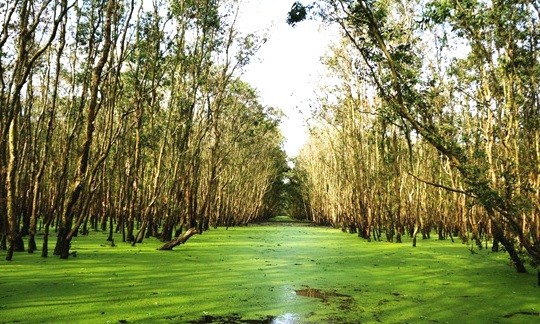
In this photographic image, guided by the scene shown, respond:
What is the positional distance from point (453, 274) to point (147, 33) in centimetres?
1153

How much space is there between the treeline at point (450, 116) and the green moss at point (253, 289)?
1.22 metres

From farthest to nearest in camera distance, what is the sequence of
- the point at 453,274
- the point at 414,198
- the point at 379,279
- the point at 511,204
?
1. the point at 414,198
2. the point at 453,274
3. the point at 379,279
4. the point at 511,204

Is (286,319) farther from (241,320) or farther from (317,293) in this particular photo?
(317,293)

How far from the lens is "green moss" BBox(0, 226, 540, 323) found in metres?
5.27

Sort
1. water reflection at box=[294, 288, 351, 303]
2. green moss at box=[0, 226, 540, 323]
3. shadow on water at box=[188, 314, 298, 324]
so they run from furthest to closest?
water reflection at box=[294, 288, 351, 303] < green moss at box=[0, 226, 540, 323] < shadow on water at box=[188, 314, 298, 324]

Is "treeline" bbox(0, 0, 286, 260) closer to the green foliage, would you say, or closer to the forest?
the forest

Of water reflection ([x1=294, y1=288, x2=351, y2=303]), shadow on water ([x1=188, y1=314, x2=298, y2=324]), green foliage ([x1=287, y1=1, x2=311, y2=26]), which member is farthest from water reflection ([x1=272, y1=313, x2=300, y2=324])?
green foliage ([x1=287, y1=1, x2=311, y2=26])

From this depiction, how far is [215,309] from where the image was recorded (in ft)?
18.0

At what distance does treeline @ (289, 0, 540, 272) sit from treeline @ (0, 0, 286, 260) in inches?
198

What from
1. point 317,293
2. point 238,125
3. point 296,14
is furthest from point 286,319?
point 238,125

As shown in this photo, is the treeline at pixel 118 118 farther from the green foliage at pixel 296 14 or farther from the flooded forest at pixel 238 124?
the green foliage at pixel 296 14

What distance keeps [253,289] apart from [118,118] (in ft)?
50.4

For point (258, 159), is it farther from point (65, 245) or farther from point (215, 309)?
point (215, 309)

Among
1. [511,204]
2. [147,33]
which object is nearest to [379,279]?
[511,204]
